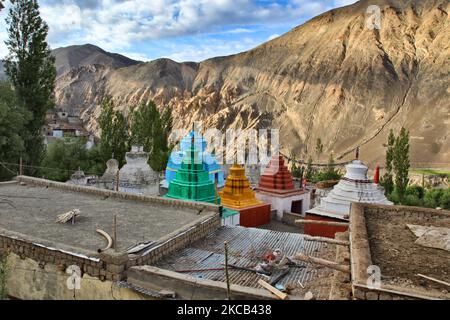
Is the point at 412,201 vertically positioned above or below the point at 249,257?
below

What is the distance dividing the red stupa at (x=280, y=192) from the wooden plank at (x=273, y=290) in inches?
463

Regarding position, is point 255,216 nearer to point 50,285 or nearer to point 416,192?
point 50,285

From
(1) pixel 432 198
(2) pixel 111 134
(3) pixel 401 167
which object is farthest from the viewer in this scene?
(3) pixel 401 167

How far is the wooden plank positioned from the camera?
6.21 metres

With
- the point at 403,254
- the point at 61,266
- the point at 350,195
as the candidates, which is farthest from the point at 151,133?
the point at 403,254

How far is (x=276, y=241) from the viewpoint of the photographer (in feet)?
33.0

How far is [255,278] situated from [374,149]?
5616 cm

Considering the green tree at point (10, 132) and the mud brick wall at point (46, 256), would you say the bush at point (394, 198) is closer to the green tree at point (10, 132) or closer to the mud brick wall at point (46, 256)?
the green tree at point (10, 132)

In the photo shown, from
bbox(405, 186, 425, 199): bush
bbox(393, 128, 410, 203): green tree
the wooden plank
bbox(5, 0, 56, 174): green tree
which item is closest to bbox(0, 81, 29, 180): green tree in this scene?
bbox(5, 0, 56, 174): green tree

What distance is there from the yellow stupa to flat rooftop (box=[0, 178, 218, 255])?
5077 mm

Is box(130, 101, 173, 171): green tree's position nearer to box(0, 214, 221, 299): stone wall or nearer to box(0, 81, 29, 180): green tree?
box(0, 81, 29, 180): green tree

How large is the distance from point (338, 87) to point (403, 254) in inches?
2676

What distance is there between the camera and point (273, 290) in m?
6.48

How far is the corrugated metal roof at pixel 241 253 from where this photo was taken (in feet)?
24.7
